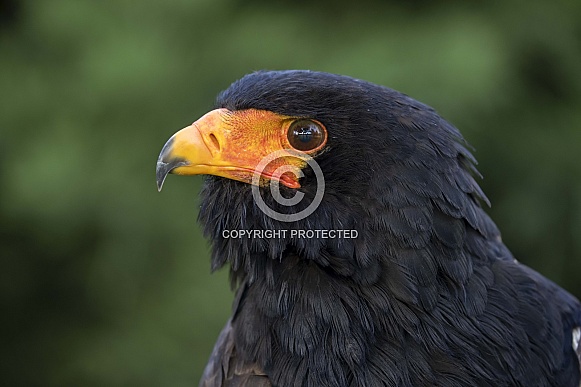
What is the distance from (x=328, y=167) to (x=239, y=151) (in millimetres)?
365

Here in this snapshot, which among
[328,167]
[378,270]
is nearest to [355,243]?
[378,270]

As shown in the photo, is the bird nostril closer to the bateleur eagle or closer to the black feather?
the bateleur eagle

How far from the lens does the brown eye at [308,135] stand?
2.70 meters

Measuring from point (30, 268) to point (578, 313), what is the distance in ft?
14.7

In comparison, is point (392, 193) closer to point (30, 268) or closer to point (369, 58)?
point (369, 58)

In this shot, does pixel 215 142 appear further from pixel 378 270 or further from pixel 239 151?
pixel 378 270

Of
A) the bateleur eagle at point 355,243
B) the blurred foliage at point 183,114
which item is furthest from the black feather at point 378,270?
the blurred foliage at point 183,114

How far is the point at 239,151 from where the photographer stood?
2.76 metres

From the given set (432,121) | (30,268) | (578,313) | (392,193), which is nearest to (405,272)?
(392,193)

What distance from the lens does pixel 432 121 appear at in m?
2.81

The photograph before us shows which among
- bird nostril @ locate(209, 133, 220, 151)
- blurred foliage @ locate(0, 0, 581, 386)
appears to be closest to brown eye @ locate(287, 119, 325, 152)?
bird nostril @ locate(209, 133, 220, 151)

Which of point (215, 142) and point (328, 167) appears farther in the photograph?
point (215, 142)

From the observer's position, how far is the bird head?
8.57ft

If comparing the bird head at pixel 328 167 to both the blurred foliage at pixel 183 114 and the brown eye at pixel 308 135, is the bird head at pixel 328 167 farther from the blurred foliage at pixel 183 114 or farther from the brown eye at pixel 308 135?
the blurred foliage at pixel 183 114
